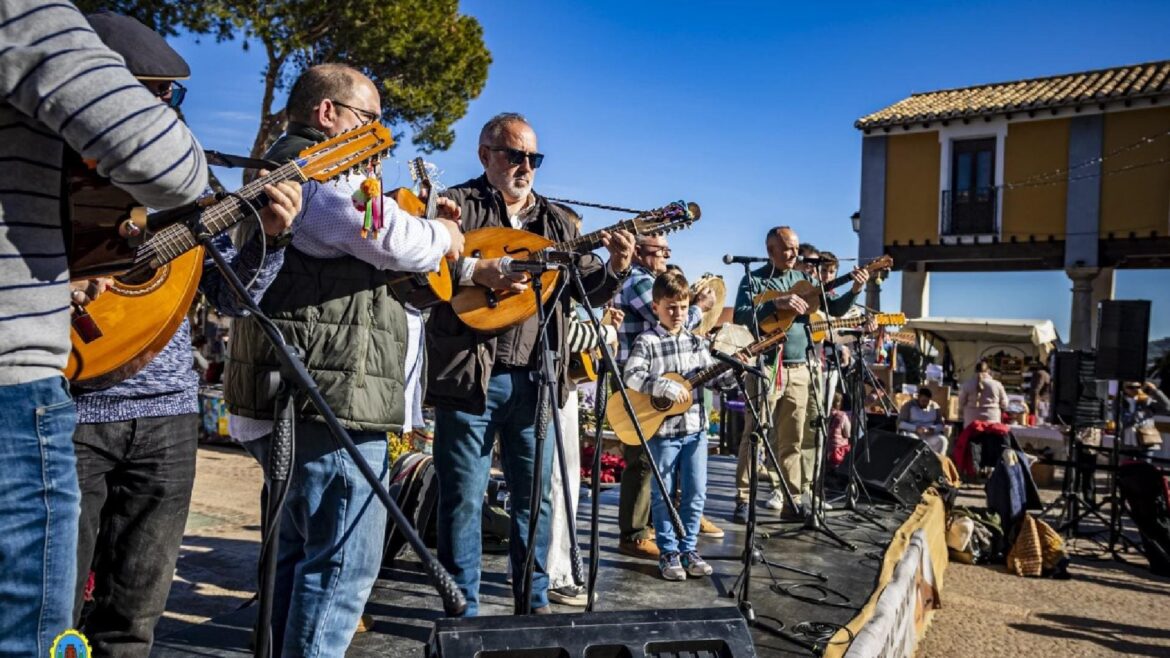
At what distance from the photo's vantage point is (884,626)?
4246 mm

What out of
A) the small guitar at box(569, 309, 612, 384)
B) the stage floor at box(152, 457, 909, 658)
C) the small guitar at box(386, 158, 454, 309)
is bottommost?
the stage floor at box(152, 457, 909, 658)

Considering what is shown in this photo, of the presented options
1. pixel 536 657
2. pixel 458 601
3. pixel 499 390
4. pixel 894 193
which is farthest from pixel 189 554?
pixel 894 193

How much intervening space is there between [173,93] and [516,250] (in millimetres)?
1865

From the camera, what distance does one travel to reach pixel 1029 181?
2117 cm

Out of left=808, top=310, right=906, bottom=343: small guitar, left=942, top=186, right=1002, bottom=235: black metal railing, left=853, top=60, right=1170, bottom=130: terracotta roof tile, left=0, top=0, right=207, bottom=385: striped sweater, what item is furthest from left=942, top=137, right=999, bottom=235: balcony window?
left=0, top=0, right=207, bottom=385: striped sweater

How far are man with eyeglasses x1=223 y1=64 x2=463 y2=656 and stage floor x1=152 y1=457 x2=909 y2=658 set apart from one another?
1.30 meters

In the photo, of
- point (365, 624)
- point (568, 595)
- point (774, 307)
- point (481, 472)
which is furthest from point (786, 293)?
point (365, 624)

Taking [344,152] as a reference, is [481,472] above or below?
below

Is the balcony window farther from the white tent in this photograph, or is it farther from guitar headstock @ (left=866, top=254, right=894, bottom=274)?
guitar headstock @ (left=866, top=254, right=894, bottom=274)

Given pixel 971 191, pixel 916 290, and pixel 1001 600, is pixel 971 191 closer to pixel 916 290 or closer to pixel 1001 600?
pixel 916 290

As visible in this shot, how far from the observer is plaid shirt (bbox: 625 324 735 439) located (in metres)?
5.11

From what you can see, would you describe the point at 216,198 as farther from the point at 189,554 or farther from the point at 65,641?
the point at 189,554

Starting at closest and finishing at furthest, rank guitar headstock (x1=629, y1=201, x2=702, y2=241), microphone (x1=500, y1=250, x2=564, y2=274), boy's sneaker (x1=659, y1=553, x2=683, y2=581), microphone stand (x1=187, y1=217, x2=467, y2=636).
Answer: microphone stand (x1=187, y1=217, x2=467, y2=636) < microphone (x1=500, y1=250, x2=564, y2=274) < guitar headstock (x1=629, y1=201, x2=702, y2=241) < boy's sneaker (x1=659, y1=553, x2=683, y2=581)

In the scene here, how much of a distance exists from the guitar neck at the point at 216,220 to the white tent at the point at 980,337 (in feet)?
63.1
